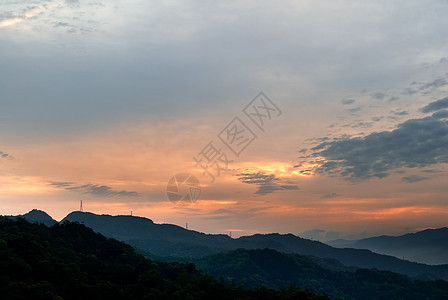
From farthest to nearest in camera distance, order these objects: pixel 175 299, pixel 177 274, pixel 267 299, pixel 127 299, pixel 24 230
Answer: pixel 177 274, pixel 24 230, pixel 267 299, pixel 175 299, pixel 127 299

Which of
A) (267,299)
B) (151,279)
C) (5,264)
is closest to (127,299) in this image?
(151,279)

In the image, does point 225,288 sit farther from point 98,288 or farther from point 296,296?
point 98,288

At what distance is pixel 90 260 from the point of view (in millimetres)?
92688

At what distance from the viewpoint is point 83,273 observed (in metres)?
78.9

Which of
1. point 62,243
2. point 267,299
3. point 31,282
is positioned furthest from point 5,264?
point 267,299

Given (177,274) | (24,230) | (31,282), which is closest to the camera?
(31,282)

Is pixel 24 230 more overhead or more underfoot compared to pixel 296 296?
more overhead

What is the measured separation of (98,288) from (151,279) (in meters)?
19.4

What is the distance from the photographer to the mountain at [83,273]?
65.6 m

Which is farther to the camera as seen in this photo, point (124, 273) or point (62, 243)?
point (62, 243)

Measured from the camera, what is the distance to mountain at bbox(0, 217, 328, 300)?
65625mm

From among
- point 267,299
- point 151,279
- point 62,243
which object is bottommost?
point 267,299

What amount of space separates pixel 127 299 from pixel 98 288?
638cm

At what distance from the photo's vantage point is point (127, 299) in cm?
7425
